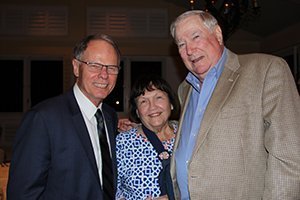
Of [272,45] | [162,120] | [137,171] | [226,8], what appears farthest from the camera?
[272,45]

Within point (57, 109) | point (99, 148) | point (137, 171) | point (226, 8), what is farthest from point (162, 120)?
point (226, 8)

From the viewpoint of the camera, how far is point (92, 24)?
7957mm

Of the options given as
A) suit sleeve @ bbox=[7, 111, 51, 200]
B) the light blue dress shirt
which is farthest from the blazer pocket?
suit sleeve @ bbox=[7, 111, 51, 200]

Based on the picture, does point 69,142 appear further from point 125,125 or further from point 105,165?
point 125,125

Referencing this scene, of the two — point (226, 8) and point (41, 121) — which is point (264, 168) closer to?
point (41, 121)

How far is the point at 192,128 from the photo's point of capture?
1.54 m

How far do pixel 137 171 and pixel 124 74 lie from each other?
6560 millimetres

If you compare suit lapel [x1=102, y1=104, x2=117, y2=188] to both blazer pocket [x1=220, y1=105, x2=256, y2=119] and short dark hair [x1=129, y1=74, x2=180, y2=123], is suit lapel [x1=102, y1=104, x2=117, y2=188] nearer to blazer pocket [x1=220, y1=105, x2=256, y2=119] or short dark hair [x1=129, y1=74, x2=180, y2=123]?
short dark hair [x1=129, y1=74, x2=180, y2=123]

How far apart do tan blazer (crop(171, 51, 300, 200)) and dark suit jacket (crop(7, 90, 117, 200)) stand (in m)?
0.47

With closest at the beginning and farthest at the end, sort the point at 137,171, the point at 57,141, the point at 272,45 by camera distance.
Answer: the point at 57,141, the point at 137,171, the point at 272,45

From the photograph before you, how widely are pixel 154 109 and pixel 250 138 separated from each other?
751 mm

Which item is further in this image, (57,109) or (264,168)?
(57,109)

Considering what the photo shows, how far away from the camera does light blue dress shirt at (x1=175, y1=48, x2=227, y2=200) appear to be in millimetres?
1529

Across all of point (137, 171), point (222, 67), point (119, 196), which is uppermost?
point (222, 67)
